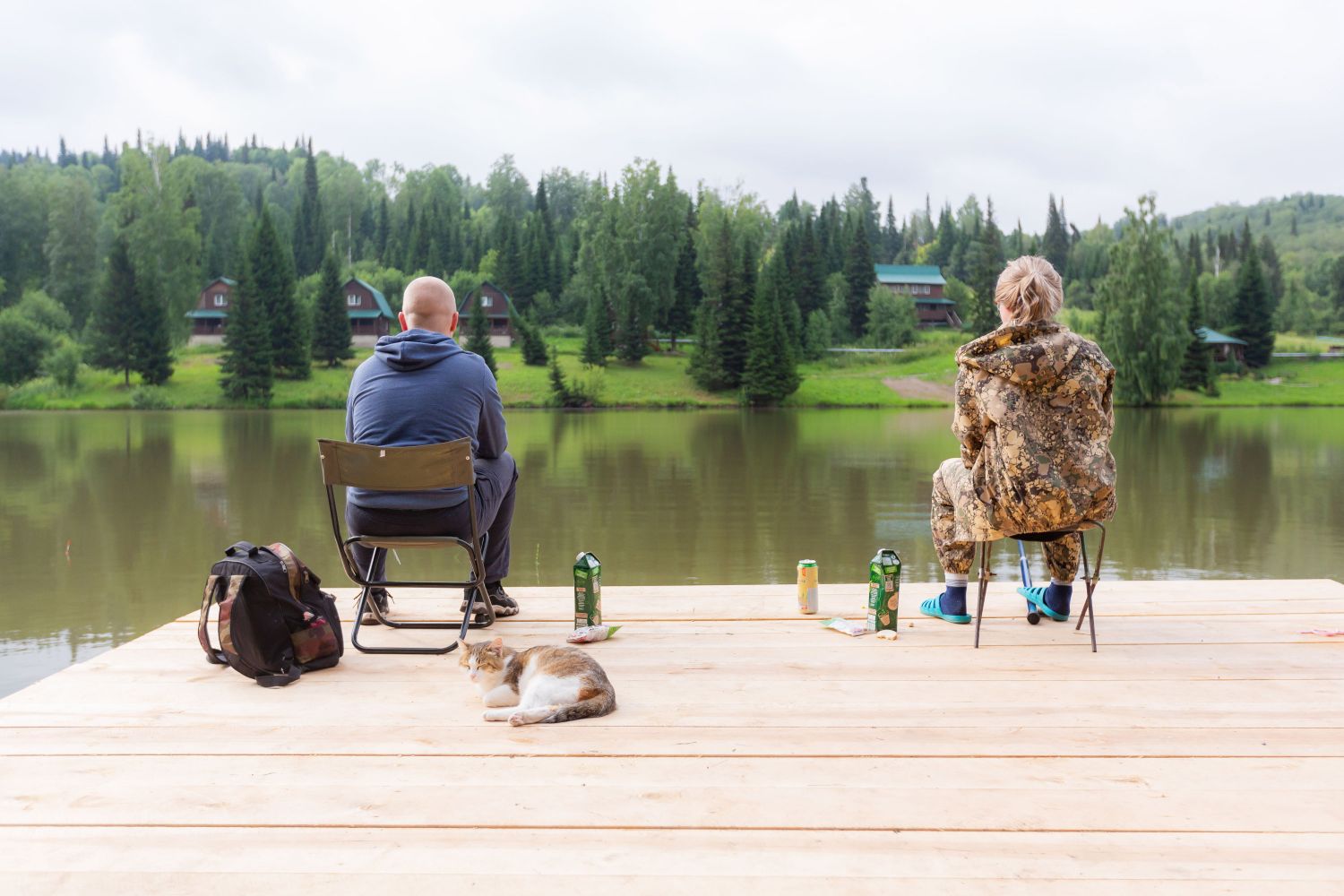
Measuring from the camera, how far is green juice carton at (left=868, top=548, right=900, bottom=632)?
426 cm

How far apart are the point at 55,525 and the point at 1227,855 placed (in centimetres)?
1423

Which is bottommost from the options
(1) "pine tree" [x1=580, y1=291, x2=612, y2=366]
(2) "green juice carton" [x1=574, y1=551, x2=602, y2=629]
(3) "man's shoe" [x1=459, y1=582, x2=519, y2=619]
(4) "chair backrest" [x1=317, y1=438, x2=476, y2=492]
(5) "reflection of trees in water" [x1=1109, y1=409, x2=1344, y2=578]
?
(5) "reflection of trees in water" [x1=1109, y1=409, x2=1344, y2=578]

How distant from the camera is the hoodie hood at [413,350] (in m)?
4.21

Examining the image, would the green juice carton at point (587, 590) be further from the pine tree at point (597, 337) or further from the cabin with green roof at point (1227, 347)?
the cabin with green roof at point (1227, 347)

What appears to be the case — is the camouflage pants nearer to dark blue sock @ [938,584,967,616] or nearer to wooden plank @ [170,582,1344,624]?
dark blue sock @ [938,584,967,616]

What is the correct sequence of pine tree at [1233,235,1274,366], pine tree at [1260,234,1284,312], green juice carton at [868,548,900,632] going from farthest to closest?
pine tree at [1260,234,1284,312], pine tree at [1233,235,1274,366], green juice carton at [868,548,900,632]

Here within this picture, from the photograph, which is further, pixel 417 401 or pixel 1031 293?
pixel 417 401

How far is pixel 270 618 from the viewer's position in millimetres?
3697

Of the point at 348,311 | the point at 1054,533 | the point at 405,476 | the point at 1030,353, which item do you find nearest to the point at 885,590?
the point at 1054,533

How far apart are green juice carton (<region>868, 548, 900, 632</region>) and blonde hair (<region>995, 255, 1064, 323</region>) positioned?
1078mm

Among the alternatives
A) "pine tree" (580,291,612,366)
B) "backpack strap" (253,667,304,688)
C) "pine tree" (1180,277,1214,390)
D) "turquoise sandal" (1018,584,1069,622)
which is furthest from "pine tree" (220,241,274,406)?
"turquoise sandal" (1018,584,1069,622)

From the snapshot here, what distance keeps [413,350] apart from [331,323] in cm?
5201

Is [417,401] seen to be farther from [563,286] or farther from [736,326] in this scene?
[563,286]

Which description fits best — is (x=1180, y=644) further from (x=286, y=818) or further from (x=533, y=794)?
(x=286, y=818)
